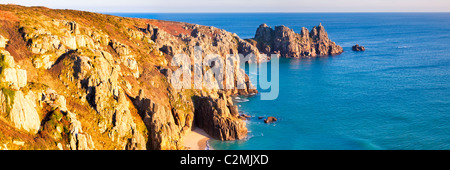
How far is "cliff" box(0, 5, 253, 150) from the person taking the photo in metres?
57.7

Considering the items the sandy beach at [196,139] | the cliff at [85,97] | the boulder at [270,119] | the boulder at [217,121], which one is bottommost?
the sandy beach at [196,139]

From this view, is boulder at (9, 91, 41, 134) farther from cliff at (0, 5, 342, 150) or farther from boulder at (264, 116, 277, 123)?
boulder at (264, 116, 277, 123)

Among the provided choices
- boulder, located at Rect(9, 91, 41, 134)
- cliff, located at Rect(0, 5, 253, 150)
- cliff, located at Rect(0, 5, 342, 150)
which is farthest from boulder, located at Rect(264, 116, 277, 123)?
boulder, located at Rect(9, 91, 41, 134)

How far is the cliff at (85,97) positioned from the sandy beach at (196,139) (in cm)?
141

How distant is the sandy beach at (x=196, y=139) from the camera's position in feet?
257

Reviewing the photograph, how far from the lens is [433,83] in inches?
5113

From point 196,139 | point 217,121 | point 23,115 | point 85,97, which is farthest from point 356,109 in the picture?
point 23,115

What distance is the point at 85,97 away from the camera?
A: 69.2 metres

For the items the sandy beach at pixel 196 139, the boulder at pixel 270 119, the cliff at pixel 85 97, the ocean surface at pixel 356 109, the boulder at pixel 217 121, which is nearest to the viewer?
the cliff at pixel 85 97

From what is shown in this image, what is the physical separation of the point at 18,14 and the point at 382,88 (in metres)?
104

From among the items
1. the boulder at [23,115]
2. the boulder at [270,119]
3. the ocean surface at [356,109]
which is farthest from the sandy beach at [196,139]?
the boulder at [23,115]

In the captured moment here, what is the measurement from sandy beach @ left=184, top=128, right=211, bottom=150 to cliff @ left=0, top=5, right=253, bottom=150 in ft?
4.64

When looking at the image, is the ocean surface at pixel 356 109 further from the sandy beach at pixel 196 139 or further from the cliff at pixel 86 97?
the cliff at pixel 86 97

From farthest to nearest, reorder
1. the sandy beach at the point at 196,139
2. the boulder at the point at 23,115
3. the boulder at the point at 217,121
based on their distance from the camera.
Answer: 1. the boulder at the point at 217,121
2. the sandy beach at the point at 196,139
3. the boulder at the point at 23,115
